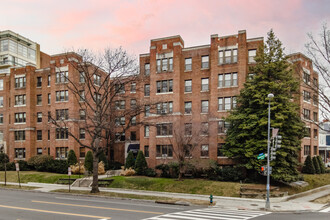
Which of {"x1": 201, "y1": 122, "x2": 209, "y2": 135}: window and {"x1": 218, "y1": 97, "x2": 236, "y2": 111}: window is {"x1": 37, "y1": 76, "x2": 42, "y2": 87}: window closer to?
{"x1": 201, "y1": 122, "x2": 209, "y2": 135}: window

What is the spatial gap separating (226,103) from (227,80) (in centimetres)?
296

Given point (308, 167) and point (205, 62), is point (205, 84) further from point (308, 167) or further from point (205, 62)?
point (308, 167)

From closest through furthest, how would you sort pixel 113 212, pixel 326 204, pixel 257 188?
pixel 113 212 < pixel 326 204 < pixel 257 188

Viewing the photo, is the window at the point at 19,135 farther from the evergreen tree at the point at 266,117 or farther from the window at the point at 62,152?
the evergreen tree at the point at 266,117

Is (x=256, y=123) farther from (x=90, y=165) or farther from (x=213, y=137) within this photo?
(x=90, y=165)

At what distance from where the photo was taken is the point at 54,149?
44.1 m

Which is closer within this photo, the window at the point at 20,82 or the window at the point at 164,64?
the window at the point at 164,64

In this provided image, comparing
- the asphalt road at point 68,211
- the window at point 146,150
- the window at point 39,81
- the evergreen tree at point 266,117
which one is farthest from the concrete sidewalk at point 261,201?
the window at point 39,81

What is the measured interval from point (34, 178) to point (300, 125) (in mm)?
32835

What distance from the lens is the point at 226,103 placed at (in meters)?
35.7

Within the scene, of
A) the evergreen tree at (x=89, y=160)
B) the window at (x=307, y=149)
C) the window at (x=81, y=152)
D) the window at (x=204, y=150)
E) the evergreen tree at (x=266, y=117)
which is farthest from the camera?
the window at (x=81, y=152)

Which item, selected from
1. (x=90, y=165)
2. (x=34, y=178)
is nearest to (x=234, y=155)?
(x=90, y=165)

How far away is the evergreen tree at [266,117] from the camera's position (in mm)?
28297

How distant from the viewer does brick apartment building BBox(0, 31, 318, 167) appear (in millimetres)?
35469
